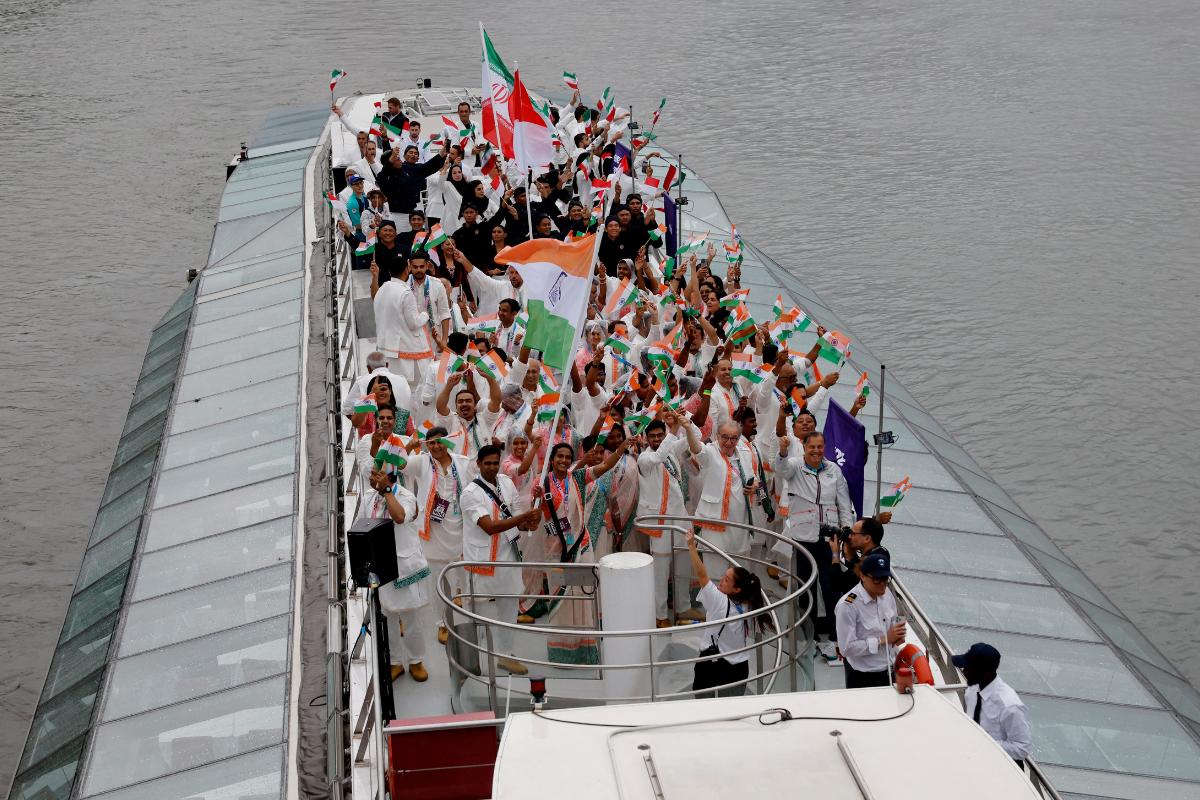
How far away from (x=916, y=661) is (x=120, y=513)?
13418 millimetres

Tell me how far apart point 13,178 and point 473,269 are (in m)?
28.1

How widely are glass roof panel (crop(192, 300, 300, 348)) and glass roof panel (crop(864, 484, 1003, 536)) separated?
34.6 feet

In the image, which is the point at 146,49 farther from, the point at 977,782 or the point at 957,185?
the point at 977,782

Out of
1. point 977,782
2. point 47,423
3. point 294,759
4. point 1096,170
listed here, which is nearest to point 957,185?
point 1096,170

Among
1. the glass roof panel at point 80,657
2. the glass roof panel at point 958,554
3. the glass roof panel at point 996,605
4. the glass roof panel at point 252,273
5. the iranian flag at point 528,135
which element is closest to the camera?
the glass roof panel at point 80,657

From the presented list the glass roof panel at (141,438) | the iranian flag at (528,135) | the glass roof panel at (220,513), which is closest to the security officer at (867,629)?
the glass roof panel at (220,513)

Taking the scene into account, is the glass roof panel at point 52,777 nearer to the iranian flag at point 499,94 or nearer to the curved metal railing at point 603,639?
the curved metal railing at point 603,639

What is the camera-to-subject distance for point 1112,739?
14.4 meters

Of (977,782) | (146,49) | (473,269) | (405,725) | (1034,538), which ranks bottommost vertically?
(1034,538)

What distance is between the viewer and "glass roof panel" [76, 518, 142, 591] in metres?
17.7

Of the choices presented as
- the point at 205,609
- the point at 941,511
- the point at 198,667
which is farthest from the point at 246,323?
the point at 941,511

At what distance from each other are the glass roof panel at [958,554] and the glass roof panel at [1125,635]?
92 cm

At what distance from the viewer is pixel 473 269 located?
54.8 feet

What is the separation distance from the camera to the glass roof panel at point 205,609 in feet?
50.0
